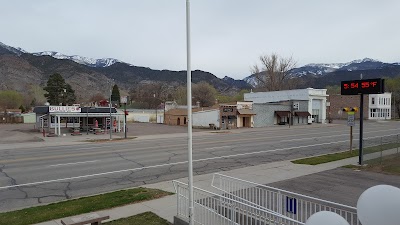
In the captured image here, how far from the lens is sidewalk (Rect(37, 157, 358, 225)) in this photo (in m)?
9.38

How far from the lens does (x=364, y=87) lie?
16.4 metres

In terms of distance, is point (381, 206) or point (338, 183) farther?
point (338, 183)

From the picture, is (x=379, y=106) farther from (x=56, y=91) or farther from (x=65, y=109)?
(x=56, y=91)

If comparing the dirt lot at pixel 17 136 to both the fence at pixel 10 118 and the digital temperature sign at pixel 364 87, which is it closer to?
the fence at pixel 10 118

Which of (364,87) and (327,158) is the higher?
(364,87)

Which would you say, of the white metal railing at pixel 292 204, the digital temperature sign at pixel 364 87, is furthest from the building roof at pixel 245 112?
the white metal railing at pixel 292 204

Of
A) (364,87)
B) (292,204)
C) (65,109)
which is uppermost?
(364,87)

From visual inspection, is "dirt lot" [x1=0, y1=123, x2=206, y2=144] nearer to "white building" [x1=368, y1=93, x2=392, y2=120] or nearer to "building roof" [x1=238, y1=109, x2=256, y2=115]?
"building roof" [x1=238, y1=109, x2=256, y2=115]

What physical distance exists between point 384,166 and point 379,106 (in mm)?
83920

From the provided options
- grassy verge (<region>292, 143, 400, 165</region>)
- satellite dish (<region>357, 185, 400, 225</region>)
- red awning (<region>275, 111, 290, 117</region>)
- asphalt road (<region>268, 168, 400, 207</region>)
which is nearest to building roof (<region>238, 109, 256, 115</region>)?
red awning (<region>275, 111, 290, 117</region>)

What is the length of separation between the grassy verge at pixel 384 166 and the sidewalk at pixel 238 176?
3.17 ft

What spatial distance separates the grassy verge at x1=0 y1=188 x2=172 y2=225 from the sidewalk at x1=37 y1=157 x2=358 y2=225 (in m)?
0.39

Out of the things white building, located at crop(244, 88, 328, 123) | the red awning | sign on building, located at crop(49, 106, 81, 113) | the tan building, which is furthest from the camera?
white building, located at crop(244, 88, 328, 123)

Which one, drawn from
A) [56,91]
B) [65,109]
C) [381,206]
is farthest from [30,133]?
[56,91]
